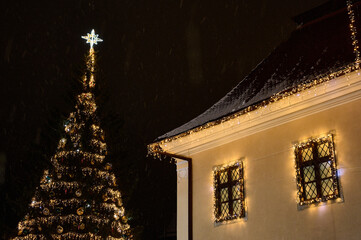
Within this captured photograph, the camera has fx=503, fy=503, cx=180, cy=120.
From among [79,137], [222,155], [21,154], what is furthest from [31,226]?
[21,154]

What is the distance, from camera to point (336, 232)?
35.2ft

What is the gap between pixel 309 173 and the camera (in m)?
11.7

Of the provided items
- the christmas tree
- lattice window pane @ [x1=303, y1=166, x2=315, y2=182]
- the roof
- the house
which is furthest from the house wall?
the christmas tree

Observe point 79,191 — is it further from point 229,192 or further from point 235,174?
point 235,174

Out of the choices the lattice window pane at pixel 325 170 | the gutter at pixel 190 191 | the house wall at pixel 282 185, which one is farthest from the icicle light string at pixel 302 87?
the lattice window pane at pixel 325 170

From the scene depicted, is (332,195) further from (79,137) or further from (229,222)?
(79,137)

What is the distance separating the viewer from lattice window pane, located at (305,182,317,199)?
37.6 feet

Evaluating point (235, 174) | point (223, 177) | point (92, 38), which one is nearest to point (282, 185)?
point (235, 174)

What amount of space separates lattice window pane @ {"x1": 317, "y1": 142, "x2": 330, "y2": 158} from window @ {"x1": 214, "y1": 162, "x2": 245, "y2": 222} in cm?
246

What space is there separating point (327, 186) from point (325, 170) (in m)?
0.36

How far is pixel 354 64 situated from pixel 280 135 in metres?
3.12

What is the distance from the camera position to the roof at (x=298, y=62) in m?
11.5

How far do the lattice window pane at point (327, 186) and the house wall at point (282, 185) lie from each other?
12.1 inches

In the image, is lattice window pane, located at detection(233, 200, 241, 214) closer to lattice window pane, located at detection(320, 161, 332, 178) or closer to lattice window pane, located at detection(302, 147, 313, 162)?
lattice window pane, located at detection(302, 147, 313, 162)
